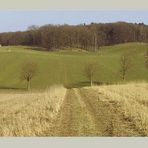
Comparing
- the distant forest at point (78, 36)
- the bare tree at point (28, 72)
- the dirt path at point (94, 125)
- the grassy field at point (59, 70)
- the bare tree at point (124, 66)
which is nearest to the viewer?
the dirt path at point (94, 125)

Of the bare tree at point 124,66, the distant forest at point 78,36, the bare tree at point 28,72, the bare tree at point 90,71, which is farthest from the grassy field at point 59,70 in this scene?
the distant forest at point 78,36

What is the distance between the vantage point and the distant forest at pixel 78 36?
510 feet

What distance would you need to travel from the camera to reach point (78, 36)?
6412 inches

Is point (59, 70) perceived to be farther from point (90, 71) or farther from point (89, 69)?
point (90, 71)

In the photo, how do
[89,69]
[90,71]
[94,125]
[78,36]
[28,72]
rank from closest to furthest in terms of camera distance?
1. [94,125]
2. [28,72]
3. [90,71]
4. [89,69]
5. [78,36]

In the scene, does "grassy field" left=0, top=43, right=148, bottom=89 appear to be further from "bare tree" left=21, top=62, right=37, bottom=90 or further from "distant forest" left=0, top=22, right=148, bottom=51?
"distant forest" left=0, top=22, right=148, bottom=51

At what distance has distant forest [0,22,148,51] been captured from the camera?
155m

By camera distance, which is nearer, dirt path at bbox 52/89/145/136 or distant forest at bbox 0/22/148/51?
dirt path at bbox 52/89/145/136

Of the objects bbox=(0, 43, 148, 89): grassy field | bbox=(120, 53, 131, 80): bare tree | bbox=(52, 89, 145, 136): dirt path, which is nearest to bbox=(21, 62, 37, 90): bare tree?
bbox=(0, 43, 148, 89): grassy field

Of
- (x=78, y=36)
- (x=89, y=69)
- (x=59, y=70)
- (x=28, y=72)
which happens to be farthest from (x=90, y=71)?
(x=78, y=36)

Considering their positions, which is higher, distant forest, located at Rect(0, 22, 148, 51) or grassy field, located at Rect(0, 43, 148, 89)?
distant forest, located at Rect(0, 22, 148, 51)

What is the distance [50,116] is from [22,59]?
9021cm

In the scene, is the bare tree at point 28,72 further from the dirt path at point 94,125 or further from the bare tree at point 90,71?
the dirt path at point 94,125

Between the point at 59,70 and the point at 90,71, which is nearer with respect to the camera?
the point at 90,71
